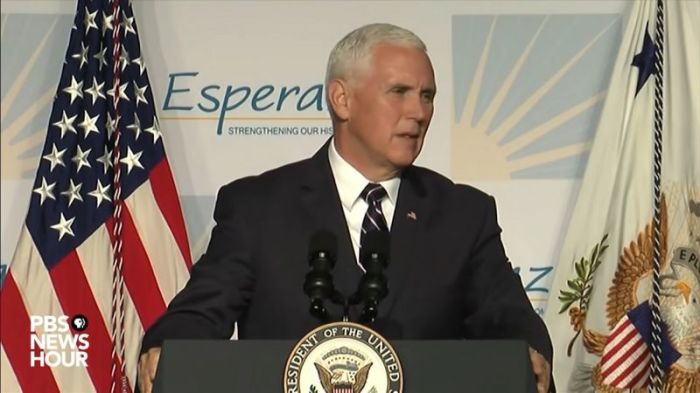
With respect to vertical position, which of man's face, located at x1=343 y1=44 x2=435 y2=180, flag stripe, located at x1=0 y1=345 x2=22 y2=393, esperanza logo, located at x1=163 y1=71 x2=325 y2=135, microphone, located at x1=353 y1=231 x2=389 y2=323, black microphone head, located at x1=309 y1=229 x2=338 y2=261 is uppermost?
esperanza logo, located at x1=163 y1=71 x2=325 y2=135

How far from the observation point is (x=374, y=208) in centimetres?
306

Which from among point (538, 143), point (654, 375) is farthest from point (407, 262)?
point (538, 143)

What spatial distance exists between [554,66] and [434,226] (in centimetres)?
175

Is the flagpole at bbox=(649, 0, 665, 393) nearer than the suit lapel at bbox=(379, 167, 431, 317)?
No

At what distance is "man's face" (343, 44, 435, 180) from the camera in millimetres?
2957

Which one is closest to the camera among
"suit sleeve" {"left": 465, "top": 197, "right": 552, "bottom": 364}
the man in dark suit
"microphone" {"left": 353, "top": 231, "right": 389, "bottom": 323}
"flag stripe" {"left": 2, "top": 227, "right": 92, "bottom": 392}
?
"microphone" {"left": 353, "top": 231, "right": 389, "bottom": 323}

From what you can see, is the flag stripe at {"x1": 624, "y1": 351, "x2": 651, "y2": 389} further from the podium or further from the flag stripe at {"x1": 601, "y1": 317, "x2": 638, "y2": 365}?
the podium

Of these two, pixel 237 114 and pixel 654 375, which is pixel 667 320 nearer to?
pixel 654 375

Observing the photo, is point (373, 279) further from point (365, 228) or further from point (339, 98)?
point (339, 98)

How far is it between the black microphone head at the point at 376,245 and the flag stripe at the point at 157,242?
6.49 feet

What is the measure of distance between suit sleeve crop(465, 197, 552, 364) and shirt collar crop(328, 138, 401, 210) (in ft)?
0.72

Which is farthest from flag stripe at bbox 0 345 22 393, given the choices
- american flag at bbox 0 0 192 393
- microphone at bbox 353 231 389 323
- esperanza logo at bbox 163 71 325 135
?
microphone at bbox 353 231 389 323

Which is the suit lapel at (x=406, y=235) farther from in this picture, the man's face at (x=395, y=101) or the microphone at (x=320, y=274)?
the microphone at (x=320, y=274)

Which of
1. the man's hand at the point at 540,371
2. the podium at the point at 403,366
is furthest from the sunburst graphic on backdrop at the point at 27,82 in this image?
the man's hand at the point at 540,371
